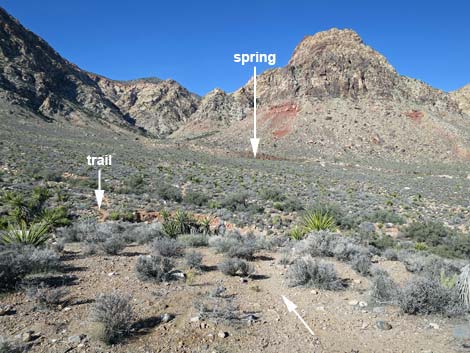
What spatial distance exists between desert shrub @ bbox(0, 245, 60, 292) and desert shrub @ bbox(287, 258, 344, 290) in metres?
4.65

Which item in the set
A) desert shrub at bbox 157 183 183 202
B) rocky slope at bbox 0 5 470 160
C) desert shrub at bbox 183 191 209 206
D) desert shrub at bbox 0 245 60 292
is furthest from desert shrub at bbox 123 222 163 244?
rocky slope at bbox 0 5 470 160

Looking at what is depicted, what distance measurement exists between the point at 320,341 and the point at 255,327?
924 mm

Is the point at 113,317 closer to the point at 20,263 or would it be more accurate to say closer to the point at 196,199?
the point at 20,263

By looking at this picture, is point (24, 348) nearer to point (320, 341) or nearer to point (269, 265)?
point (320, 341)

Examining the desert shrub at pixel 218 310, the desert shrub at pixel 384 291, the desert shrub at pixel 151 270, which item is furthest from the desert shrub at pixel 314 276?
the desert shrub at pixel 151 270

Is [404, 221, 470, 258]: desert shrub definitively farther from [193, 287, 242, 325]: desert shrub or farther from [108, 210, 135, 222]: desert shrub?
[108, 210, 135, 222]: desert shrub

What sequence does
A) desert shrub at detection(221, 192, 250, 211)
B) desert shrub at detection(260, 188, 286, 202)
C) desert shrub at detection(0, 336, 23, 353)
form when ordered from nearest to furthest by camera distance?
desert shrub at detection(0, 336, 23, 353) < desert shrub at detection(221, 192, 250, 211) < desert shrub at detection(260, 188, 286, 202)

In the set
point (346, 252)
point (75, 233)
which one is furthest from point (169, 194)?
point (346, 252)

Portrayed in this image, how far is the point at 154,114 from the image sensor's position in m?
133

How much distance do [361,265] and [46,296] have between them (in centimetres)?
615

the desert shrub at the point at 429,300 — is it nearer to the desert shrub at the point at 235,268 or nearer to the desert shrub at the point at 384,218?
the desert shrub at the point at 235,268

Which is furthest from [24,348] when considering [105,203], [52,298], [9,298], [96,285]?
[105,203]

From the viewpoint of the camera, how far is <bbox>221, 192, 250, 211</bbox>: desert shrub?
19.6m

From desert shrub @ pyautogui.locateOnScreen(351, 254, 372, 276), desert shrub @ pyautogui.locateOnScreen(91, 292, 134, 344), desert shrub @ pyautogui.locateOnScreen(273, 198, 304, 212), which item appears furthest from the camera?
desert shrub @ pyautogui.locateOnScreen(273, 198, 304, 212)
